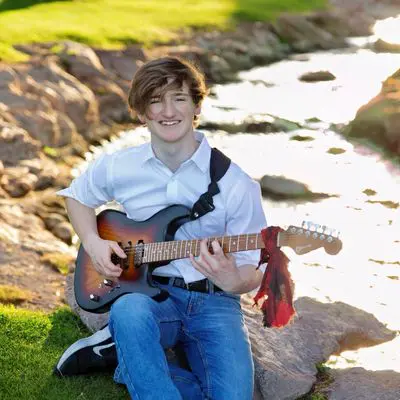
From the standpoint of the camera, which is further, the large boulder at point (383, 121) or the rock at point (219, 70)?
the rock at point (219, 70)

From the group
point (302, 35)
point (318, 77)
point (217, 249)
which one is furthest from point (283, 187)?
point (302, 35)

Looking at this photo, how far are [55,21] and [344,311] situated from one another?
85.7 ft

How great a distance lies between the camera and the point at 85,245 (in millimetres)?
5418

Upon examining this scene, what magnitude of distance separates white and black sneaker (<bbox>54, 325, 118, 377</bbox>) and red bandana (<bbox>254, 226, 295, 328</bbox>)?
4.45ft

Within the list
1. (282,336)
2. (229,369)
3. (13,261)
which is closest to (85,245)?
(229,369)

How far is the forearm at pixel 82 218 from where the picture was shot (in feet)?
17.9

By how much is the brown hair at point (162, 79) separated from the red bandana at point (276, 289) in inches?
47.9

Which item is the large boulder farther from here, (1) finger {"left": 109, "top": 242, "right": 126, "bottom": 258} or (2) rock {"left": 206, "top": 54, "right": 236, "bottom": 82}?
(1) finger {"left": 109, "top": 242, "right": 126, "bottom": 258}

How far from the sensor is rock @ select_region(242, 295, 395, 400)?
5.64 m

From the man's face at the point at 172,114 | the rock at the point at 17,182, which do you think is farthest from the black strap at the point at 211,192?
the rock at the point at 17,182

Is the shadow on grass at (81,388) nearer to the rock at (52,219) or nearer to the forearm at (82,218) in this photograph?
the forearm at (82,218)

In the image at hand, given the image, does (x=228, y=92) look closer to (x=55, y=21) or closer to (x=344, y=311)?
(x=55, y=21)

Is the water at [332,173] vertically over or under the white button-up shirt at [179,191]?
under

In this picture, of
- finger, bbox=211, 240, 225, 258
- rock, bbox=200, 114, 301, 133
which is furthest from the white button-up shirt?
rock, bbox=200, 114, 301, 133
